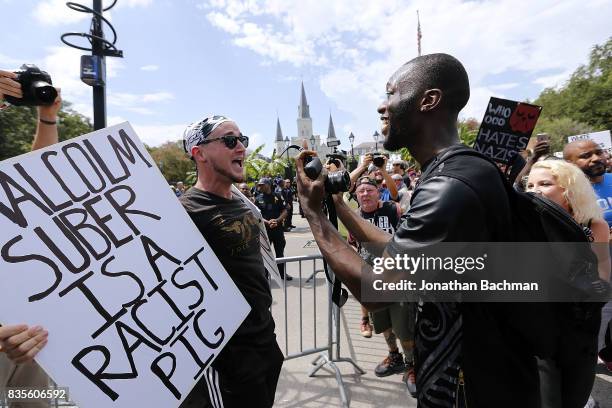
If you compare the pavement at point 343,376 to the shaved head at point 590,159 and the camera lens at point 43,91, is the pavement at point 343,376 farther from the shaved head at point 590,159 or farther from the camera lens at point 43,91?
the camera lens at point 43,91

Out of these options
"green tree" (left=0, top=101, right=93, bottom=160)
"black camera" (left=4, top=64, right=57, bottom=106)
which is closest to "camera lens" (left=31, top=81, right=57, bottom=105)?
"black camera" (left=4, top=64, right=57, bottom=106)

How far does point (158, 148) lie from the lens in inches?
2180

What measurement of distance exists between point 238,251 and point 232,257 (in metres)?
0.05

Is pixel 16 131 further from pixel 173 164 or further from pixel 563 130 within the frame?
pixel 563 130

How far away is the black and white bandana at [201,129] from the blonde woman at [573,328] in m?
1.91

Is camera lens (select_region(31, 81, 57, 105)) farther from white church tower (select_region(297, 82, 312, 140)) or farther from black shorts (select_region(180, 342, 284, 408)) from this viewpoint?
white church tower (select_region(297, 82, 312, 140))

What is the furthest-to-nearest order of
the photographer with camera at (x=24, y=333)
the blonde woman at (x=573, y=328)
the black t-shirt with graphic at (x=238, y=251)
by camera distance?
the black t-shirt with graphic at (x=238, y=251) → the blonde woman at (x=573, y=328) → the photographer with camera at (x=24, y=333)

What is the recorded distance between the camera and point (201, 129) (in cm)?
220

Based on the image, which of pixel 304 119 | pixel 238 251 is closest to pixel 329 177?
pixel 238 251

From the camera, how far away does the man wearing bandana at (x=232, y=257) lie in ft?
6.13

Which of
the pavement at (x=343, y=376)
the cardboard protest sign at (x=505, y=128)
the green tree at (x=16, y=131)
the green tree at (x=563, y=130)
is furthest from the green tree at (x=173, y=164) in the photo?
the cardboard protest sign at (x=505, y=128)

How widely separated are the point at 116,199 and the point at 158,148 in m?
58.5

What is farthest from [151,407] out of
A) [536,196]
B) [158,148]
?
[158,148]

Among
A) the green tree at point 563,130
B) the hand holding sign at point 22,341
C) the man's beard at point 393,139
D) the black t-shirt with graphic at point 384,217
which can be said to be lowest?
the black t-shirt with graphic at point 384,217
